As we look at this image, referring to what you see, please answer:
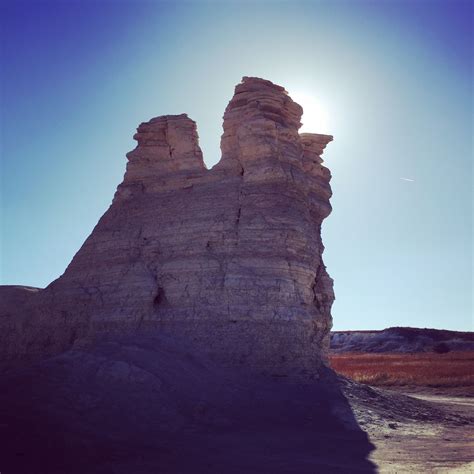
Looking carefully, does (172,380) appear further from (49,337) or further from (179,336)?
(49,337)

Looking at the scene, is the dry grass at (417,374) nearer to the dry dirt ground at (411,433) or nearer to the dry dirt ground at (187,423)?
the dry dirt ground at (411,433)

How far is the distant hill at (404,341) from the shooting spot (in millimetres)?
72562

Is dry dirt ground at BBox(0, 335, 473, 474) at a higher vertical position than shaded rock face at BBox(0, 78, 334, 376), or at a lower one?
lower

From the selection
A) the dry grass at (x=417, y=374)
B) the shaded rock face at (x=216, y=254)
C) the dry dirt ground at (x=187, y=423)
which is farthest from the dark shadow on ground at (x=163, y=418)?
the dry grass at (x=417, y=374)

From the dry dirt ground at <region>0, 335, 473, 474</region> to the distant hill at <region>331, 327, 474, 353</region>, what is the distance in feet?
183

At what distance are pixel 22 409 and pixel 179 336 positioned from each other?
7.15 meters

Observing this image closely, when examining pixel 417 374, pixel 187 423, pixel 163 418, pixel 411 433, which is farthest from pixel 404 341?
pixel 163 418

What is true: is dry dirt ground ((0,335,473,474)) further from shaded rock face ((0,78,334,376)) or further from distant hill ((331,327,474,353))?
distant hill ((331,327,474,353))

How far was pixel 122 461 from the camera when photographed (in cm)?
1068

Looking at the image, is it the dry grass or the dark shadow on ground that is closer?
the dark shadow on ground

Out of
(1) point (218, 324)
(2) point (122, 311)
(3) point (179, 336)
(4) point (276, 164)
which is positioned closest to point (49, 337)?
(2) point (122, 311)

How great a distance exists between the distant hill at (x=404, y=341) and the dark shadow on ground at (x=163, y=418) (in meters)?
58.1

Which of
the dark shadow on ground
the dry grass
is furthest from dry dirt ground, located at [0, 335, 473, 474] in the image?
the dry grass

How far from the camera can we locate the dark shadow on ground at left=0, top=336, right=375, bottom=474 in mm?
10773
